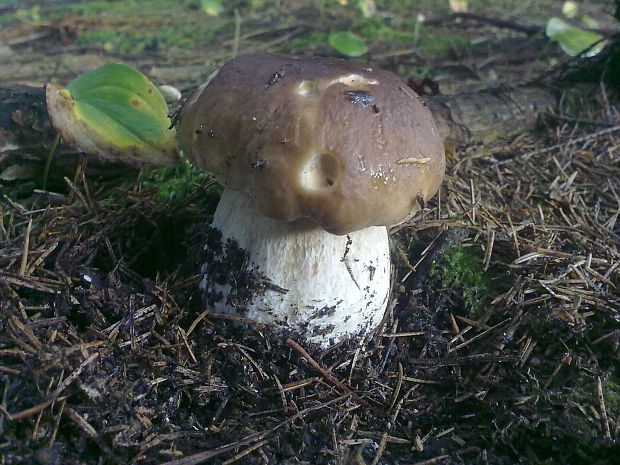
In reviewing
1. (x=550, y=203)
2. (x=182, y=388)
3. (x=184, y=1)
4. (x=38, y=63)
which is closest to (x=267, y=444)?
(x=182, y=388)

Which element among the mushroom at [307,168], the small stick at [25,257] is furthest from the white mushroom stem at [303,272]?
the small stick at [25,257]

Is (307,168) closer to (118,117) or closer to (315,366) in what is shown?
(315,366)

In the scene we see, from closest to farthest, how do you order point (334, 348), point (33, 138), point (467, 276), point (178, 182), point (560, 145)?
point (334, 348)
point (467, 276)
point (33, 138)
point (178, 182)
point (560, 145)

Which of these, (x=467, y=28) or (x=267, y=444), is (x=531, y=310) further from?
(x=467, y=28)

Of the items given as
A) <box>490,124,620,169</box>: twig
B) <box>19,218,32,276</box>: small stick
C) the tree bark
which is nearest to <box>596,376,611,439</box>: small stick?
<box>490,124,620,169</box>: twig

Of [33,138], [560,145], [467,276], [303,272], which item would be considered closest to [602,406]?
[467,276]

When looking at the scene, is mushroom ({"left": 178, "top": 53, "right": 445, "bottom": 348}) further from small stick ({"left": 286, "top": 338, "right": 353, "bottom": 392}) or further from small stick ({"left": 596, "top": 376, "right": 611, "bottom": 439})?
small stick ({"left": 596, "top": 376, "right": 611, "bottom": 439})
